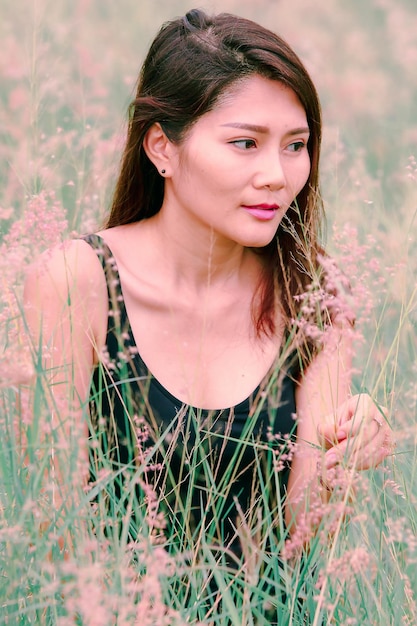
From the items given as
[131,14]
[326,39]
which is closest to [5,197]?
[131,14]

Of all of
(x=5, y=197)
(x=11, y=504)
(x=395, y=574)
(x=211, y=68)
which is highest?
(x=211, y=68)

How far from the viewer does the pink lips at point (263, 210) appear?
6.76 feet

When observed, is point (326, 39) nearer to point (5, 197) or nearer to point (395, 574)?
point (5, 197)

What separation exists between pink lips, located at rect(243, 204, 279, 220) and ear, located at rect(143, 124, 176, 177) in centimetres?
26

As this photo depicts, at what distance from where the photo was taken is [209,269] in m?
1.95

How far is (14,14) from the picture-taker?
5.11 metres

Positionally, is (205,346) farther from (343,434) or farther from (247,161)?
(343,434)

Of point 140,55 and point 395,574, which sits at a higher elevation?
point 140,55

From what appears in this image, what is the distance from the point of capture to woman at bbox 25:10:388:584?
2062 mm

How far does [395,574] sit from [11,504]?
2.13 ft

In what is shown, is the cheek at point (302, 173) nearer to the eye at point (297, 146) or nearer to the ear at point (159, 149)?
the eye at point (297, 146)

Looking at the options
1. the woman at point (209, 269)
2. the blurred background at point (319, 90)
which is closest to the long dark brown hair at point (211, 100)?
the woman at point (209, 269)

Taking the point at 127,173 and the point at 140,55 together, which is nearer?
the point at 127,173

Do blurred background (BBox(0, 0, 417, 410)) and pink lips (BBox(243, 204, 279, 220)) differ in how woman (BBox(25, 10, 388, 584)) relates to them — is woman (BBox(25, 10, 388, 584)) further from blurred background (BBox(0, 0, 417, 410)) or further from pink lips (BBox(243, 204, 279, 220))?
blurred background (BBox(0, 0, 417, 410))
